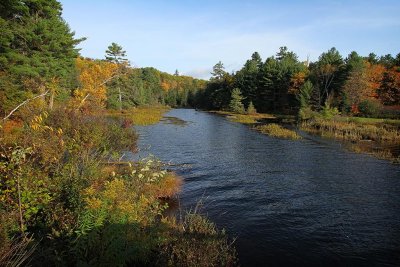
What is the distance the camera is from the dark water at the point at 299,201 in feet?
44.4

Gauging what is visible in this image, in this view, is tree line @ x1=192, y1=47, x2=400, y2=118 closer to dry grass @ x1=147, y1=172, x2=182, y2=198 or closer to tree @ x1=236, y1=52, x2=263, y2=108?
tree @ x1=236, y1=52, x2=263, y2=108

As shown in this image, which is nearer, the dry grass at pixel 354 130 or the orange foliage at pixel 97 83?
the orange foliage at pixel 97 83

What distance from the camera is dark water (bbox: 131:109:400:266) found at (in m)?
13.5

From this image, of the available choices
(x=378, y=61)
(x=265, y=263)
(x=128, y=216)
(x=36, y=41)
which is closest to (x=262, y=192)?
(x=265, y=263)

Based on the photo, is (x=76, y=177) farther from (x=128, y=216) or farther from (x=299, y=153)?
(x=299, y=153)

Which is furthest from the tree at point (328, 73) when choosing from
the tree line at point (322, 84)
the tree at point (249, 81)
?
the tree at point (249, 81)

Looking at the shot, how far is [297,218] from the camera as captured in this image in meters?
17.0

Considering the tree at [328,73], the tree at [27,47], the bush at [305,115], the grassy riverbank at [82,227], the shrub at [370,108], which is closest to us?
the grassy riverbank at [82,227]

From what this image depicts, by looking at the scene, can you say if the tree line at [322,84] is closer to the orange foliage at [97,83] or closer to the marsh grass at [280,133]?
the marsh grass at [280,133]

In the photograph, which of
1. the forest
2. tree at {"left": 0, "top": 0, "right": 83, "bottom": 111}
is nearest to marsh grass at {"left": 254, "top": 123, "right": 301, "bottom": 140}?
the forest

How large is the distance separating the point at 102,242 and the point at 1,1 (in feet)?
97.8

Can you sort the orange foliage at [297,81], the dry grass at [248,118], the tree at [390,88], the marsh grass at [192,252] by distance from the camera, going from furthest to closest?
the orange foliage at [297,81], the dry grass at [248,118], the tree at [390,88], the marsh grass at [192,252]

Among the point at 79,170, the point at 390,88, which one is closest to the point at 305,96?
the point at 390,88

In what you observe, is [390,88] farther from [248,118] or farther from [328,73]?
[248,118]
